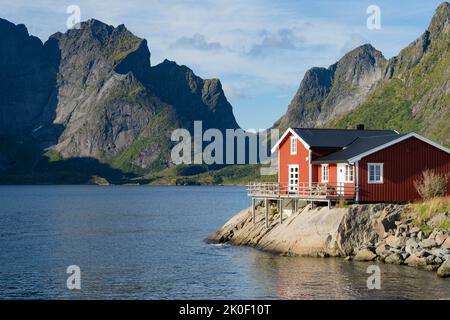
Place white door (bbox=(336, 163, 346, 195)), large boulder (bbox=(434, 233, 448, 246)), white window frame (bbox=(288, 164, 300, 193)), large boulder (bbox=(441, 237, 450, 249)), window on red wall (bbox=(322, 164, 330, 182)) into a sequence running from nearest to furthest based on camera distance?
Result: large boulder (bbox=(441, 237, 450, 249)) → large boulder (bbox=(434, 233, 448, 246)) → white door (bbox=(336, 163, 346, 195)) → window on red wall (bbox=(322, 164, 330, 182)) → white window frame (bbox=(288, 164, 300, 193))

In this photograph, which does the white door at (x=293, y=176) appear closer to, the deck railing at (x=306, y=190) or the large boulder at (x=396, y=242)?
the deck railing at (x=306, y=190)

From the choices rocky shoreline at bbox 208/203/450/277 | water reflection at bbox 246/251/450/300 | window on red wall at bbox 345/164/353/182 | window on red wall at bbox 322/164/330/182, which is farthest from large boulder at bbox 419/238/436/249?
window on red wall at bbox 322/164/330/182

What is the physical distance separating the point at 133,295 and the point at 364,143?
28290mm

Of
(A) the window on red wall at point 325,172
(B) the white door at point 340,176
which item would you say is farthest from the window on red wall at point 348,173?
(A) the window on red wall at point 325,172

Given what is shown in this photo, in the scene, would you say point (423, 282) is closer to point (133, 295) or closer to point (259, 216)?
Result: point (133, 295)

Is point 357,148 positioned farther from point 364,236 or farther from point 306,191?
point 364,236

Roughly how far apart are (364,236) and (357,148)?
34.9 feet

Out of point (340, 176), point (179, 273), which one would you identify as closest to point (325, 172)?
point (340, 176)

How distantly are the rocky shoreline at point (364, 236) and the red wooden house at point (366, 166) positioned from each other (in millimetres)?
3390

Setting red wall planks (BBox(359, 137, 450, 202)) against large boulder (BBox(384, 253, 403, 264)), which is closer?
large boulder (BBox(384, 253, 403, 264))

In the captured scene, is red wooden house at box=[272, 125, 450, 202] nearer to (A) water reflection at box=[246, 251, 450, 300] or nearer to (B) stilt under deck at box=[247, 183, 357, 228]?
(B) stilt under deck at box=[247, 183, 357, 228]

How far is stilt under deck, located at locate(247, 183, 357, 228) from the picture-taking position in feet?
178

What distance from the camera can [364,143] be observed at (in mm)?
58594

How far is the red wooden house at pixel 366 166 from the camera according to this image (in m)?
54.8
